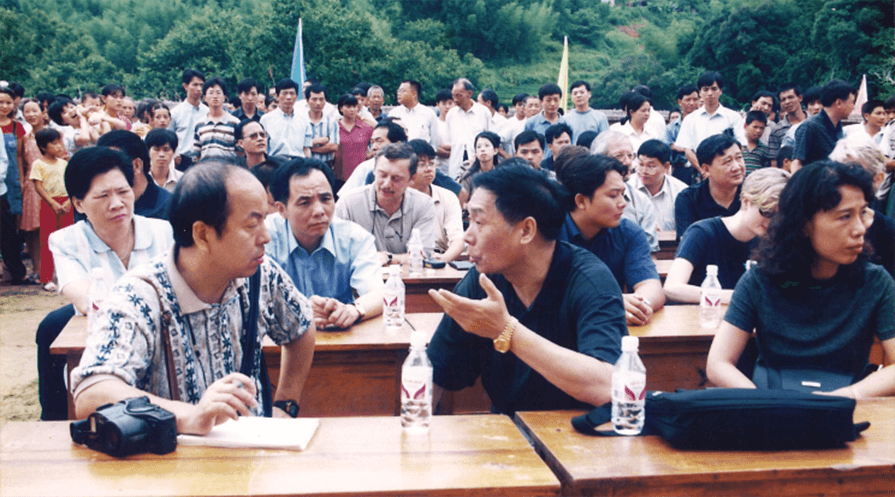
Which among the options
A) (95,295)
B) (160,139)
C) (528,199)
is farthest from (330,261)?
(160,139)

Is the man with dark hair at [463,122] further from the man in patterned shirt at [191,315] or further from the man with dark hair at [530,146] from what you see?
the man in patterned shirt at [191,315]

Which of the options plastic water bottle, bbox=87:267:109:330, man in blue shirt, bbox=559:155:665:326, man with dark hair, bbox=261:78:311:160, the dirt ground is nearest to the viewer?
plastic water bottle, bbox=87:267:109:330

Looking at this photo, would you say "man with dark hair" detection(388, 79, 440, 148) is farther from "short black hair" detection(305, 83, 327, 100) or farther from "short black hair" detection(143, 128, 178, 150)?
"short black hair" detection(143, 128, 178, 150)

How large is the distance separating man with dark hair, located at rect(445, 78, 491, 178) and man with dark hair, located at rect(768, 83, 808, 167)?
10.3 feet

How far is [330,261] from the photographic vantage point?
3188 millimetres

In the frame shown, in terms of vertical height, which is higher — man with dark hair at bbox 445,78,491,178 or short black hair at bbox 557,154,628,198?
man with dark hair at bbox 445,78,491,178

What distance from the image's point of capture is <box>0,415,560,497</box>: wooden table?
1.41m

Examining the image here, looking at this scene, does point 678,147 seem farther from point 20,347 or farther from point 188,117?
point 20,347

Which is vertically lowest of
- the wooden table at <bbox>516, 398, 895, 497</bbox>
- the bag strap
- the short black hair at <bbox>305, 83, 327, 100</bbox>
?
the wooden table at <bbox>516, 398, 895, 497</bbox>

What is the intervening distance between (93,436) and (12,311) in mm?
5136

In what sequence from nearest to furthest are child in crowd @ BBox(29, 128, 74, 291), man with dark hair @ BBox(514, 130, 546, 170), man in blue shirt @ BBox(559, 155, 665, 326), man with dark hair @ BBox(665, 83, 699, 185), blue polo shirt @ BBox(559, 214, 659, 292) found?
man in blue shirt @ BBox(559, 155, 665, 326), blue polo shirt @ BBox(559, 214, 659, 292), man with dark hair @ BBox(514, 130, 546, 170), child in crowd @ BBox(29, 128, 74, 291), man with dark hair @ BBox(665, 83, 699, 185)

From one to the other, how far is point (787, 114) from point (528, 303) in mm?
7265

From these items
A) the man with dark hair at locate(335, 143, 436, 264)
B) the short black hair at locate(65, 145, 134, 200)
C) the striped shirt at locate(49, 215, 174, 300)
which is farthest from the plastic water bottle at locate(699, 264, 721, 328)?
the short black hair at locate(65, 145, 134, 200)

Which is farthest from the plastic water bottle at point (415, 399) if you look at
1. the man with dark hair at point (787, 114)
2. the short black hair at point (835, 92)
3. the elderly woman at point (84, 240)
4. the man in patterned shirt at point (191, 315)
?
the man with dark hair at point (787, 114)
